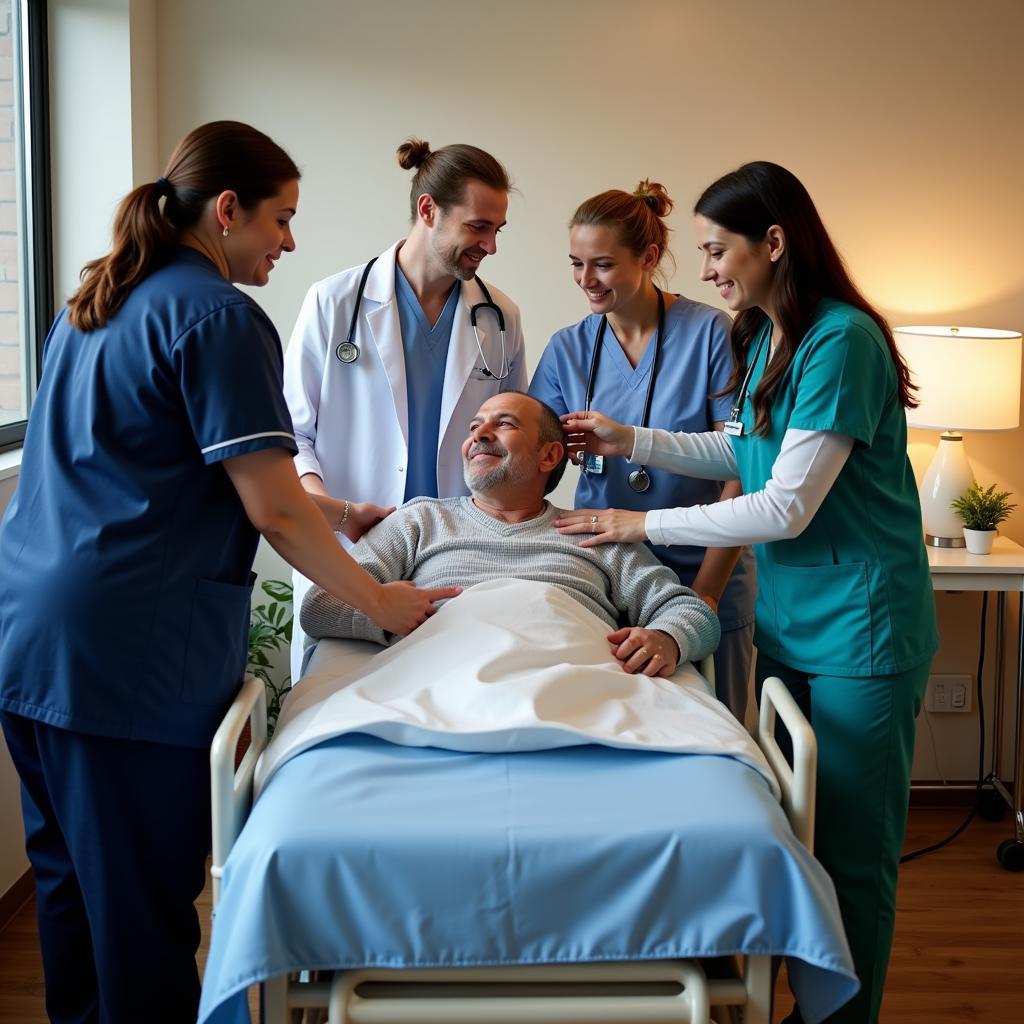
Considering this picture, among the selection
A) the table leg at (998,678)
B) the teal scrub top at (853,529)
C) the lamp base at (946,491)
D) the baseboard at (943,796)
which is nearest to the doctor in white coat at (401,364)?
the teal scrub top at (853,529)

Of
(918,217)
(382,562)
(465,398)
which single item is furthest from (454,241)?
(918,217)

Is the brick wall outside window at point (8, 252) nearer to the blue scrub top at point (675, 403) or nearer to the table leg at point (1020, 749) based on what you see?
the blue scrub top at point (675, 403)

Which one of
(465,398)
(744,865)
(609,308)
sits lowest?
(744,865)

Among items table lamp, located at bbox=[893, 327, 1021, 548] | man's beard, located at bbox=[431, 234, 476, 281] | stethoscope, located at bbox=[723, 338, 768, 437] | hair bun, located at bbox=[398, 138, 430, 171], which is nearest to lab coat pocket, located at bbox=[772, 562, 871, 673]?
stethoscope, located at bbox=[723, 338, 768, 437]

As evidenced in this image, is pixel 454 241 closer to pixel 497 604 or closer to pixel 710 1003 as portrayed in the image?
pixel 497 604

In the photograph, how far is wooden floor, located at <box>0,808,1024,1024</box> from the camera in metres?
2.29

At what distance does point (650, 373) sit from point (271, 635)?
148cm

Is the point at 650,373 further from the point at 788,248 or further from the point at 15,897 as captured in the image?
the point at 15,897

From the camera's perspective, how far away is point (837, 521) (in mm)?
1883

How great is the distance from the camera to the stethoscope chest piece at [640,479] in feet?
7.61

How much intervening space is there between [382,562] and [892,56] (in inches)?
83.0

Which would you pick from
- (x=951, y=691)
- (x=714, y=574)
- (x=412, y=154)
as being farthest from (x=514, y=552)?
(x=951, y=691)

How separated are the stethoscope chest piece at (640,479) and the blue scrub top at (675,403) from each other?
12mm

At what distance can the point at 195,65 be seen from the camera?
3217 mm
